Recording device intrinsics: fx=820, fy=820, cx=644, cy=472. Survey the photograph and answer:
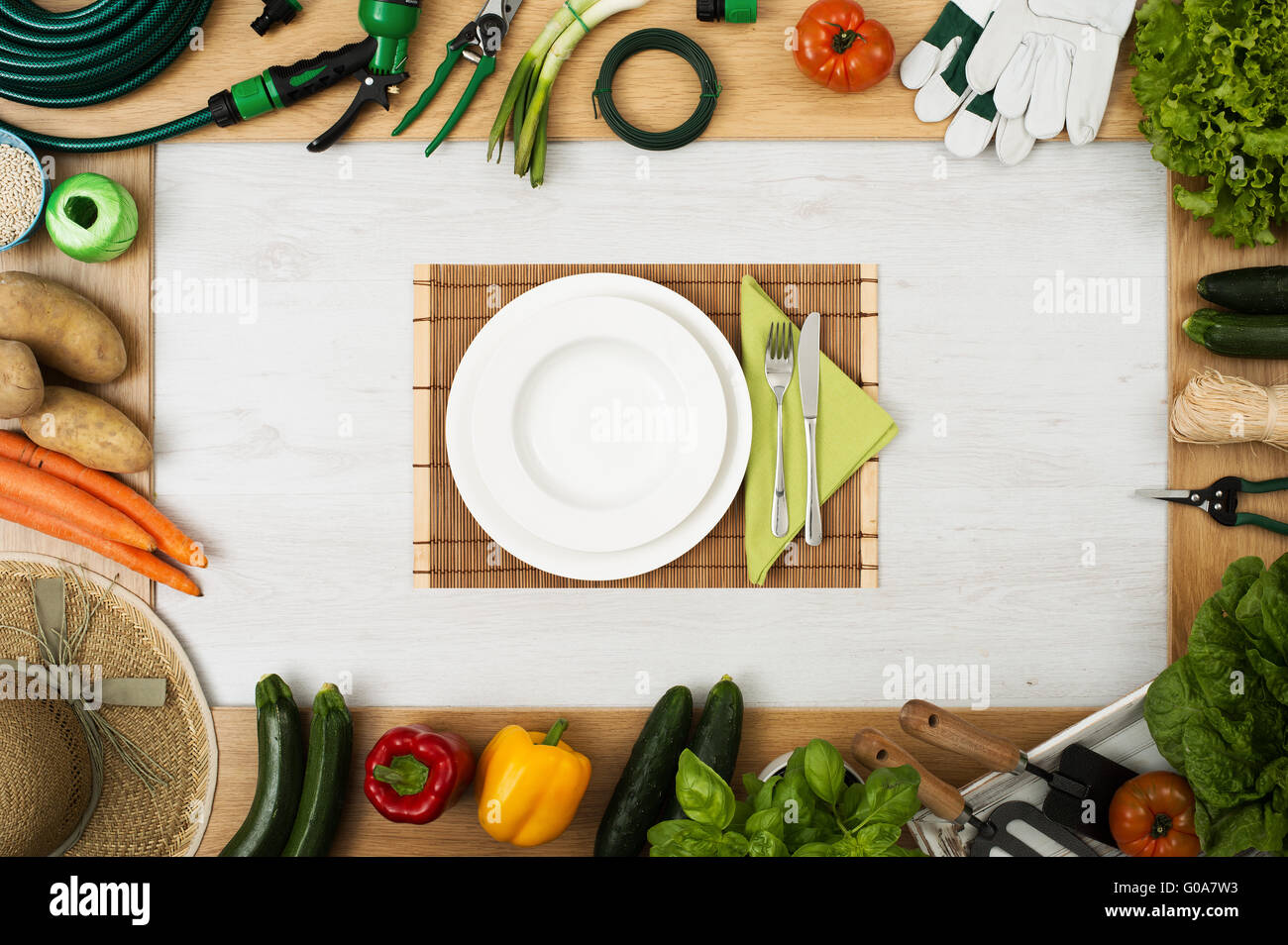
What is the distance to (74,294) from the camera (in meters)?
1.16

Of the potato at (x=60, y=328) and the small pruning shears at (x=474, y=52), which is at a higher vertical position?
the small pruning shears at (x=474, y=52)

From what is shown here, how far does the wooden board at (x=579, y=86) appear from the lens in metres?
1.20

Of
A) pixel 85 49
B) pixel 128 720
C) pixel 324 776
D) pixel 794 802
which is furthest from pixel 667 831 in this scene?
pixel 85 49

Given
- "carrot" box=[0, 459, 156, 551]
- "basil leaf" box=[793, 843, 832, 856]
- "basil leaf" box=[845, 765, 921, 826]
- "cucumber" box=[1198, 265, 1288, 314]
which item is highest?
"cucumber" box=[1198, 265, 1288, 314]

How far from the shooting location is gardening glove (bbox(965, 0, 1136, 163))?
1.16 meters

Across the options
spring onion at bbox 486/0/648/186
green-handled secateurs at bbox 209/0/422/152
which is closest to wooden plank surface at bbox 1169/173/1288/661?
spring onion at bbox 486/0/648/186

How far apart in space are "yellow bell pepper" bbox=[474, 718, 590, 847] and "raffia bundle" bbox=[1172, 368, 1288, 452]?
0.99 m

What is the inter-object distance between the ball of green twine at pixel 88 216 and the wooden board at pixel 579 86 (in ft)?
0.40

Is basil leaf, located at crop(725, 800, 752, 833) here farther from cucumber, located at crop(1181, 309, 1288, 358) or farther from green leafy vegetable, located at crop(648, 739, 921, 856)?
cucumber, located at crop(1181, 309, 1288, 358)

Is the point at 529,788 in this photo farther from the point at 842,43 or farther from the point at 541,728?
the point at 842,43

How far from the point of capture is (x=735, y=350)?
3.96 feet

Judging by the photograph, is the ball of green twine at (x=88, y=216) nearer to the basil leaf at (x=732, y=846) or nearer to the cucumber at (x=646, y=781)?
the cucumber at (x=646, y=781)

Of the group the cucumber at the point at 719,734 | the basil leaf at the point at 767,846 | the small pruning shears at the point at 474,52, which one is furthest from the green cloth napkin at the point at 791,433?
the small pruning shears at the point at 474,52
